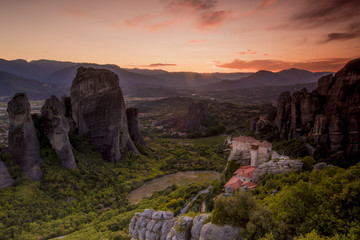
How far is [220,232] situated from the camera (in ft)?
52.9

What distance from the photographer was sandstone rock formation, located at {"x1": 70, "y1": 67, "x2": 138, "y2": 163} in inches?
2231

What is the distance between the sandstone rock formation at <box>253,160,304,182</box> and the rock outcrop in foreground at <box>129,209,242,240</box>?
16.1 metres

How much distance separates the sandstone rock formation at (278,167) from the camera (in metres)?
30.2

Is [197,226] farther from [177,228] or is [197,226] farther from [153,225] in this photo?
[153,225]

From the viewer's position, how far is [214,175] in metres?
59.6

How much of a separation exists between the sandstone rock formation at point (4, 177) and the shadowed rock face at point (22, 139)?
2527 mm

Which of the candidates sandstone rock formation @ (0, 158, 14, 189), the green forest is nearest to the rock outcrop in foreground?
the green forest

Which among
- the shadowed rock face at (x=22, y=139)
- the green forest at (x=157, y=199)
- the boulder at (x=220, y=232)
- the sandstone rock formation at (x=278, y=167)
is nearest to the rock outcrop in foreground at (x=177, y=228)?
the boulder at (x=220, y=232)

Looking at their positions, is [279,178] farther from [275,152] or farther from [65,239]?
[65,239]

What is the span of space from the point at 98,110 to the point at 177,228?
45150 mm

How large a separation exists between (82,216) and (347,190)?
36328 millimetres

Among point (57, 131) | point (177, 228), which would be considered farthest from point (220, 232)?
point (57, 131)

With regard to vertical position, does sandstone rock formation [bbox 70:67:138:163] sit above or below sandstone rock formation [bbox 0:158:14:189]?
above

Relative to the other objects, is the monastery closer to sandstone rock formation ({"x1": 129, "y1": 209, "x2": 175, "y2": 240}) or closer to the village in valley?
the village in valley
